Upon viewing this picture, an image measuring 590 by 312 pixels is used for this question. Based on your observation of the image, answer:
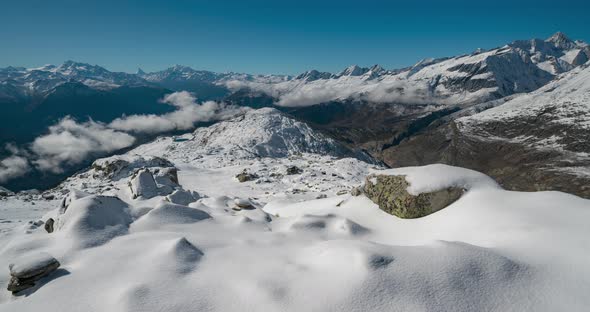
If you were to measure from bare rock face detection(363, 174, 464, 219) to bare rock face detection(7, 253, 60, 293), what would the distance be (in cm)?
1682

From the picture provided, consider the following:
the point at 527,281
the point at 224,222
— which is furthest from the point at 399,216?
the point at 224,222

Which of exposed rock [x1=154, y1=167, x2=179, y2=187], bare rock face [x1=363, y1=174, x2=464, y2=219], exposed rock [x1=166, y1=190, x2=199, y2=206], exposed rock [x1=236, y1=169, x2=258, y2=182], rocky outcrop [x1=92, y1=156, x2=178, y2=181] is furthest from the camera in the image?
rocky outcrop [x1=92, y1=156, x2=178, y2=181]

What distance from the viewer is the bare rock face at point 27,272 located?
10758 millimetres

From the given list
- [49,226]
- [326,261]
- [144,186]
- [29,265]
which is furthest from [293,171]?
[29,265]

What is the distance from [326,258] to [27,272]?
34.8 feet

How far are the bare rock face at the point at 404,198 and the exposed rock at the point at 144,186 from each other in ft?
82.8

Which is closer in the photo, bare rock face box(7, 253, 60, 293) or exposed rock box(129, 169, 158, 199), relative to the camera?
bare rock face box(7, 253, 60, 293)

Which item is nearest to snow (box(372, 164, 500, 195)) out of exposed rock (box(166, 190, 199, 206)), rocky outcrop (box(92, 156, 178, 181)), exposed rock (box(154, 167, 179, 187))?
exposed rock (box(166, 190, 199, 206))

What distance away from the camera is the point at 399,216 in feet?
59.2

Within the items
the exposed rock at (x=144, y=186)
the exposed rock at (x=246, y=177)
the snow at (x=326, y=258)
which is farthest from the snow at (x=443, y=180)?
the exposed rock at (x=246, y=177)

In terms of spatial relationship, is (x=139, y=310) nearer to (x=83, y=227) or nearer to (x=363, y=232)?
(x=83, y=227)

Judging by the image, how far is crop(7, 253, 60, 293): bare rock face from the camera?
10.8 meters

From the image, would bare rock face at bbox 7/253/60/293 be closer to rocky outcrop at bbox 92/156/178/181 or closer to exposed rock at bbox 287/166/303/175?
exposed rock at bbox 287/166/303/175

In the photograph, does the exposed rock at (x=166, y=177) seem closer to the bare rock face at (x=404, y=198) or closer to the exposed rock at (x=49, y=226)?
the exposed rock at (x=49, y=226)
